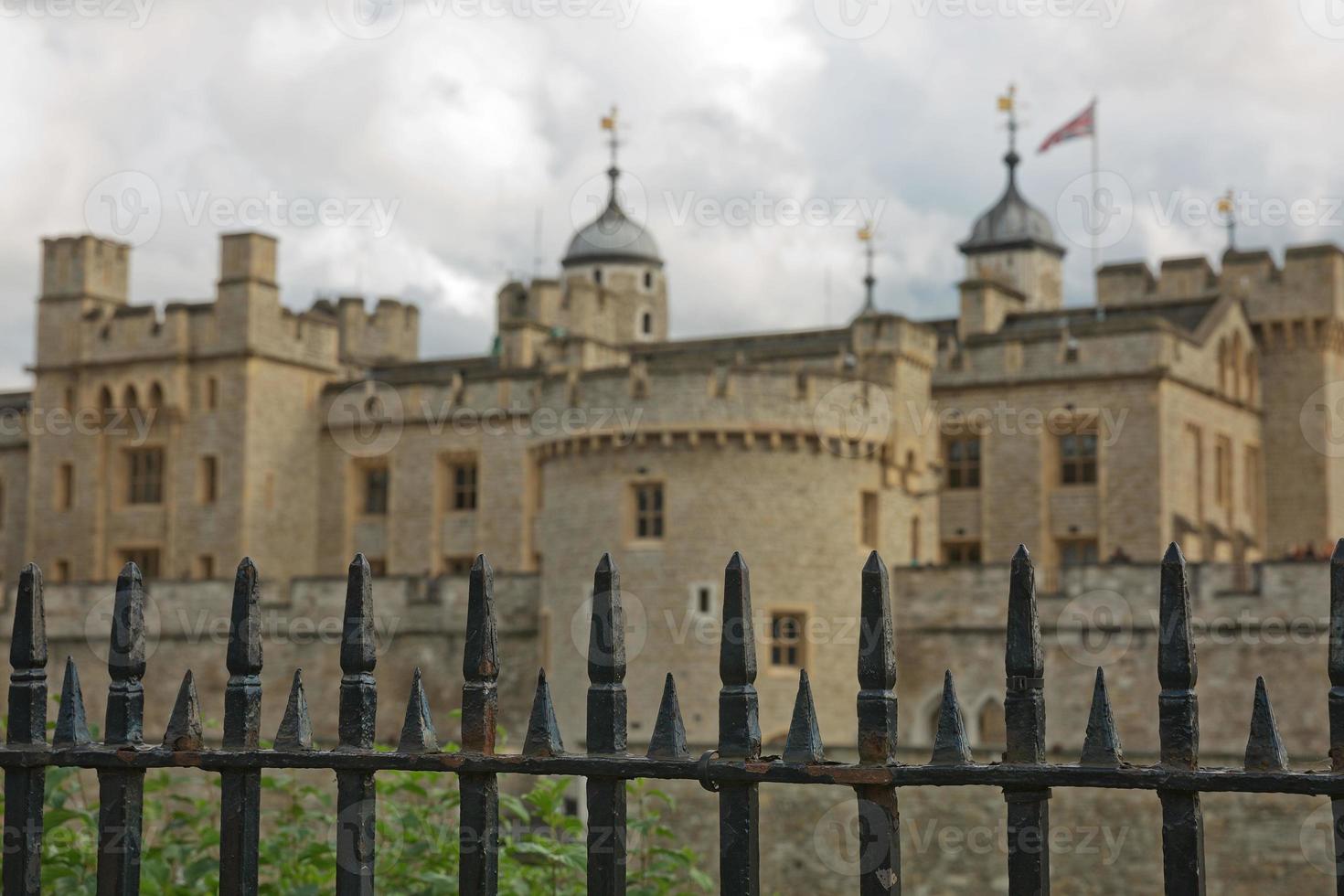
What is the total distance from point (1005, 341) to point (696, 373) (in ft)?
34.4

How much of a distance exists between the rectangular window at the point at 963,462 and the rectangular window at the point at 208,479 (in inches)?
616

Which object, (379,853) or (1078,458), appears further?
(1078,458)

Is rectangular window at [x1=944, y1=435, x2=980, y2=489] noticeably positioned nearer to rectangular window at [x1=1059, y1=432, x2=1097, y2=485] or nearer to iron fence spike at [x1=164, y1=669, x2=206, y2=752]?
rectangular window at [x1=1059, y1=432, x2=1097, y2=485]

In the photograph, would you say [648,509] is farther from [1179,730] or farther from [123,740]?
[1179,730]

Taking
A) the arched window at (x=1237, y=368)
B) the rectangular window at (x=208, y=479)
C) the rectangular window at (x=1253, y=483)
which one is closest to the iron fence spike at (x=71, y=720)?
the arched window at (x=1237, y=368)

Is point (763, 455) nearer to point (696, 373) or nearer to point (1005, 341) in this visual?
point (696, 373)

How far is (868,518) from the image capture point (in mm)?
28484

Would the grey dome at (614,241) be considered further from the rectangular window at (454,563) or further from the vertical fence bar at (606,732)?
the vertical fence bar at (606,732)

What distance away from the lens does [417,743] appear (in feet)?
14.3

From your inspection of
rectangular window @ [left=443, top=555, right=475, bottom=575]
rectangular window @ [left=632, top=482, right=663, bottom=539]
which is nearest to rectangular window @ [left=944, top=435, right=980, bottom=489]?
rectangular window @ [left=443, top=555, right=475, bottom=575]

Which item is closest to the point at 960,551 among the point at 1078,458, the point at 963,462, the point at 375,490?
the point at 963,462

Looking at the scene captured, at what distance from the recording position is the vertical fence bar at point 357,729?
14.4 feet

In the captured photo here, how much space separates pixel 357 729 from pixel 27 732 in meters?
0.95

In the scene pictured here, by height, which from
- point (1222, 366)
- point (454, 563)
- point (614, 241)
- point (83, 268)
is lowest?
point (454, 563)
